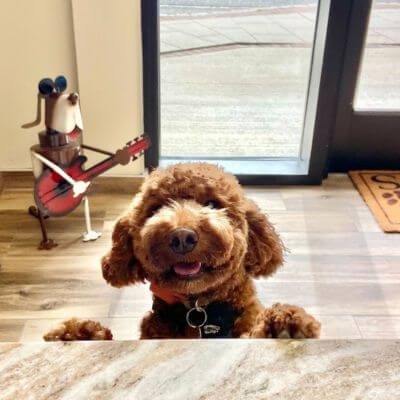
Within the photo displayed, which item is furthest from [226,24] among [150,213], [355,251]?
[150,213]

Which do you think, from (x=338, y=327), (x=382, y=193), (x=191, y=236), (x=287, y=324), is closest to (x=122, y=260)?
(x=191, y=236)

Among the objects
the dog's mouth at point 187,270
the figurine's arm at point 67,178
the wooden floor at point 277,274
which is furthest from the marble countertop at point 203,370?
the figurine's arm at point 67,178

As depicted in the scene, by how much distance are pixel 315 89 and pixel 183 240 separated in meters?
1.48

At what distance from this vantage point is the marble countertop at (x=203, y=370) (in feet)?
1.78

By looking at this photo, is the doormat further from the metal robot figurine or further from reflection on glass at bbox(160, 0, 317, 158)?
the metal robot figurine

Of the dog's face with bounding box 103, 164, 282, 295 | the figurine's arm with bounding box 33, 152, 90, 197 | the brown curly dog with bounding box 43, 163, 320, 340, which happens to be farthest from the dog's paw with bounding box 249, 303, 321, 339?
the figurine's arm with bounding box 33, 152, 90, 197

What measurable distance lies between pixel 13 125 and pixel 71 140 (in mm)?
508

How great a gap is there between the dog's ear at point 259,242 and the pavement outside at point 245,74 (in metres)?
1.37

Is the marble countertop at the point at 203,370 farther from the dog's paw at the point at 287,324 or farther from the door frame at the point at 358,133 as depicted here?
the door frame at the point at 358,133

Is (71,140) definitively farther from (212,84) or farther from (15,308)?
(212,84)

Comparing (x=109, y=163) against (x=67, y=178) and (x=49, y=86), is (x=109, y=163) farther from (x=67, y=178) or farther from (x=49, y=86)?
(x=49, y=86)

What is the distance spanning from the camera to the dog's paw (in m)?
0.77

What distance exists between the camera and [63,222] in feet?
6.50

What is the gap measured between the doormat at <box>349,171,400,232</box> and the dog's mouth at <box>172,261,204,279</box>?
1.27 metres
